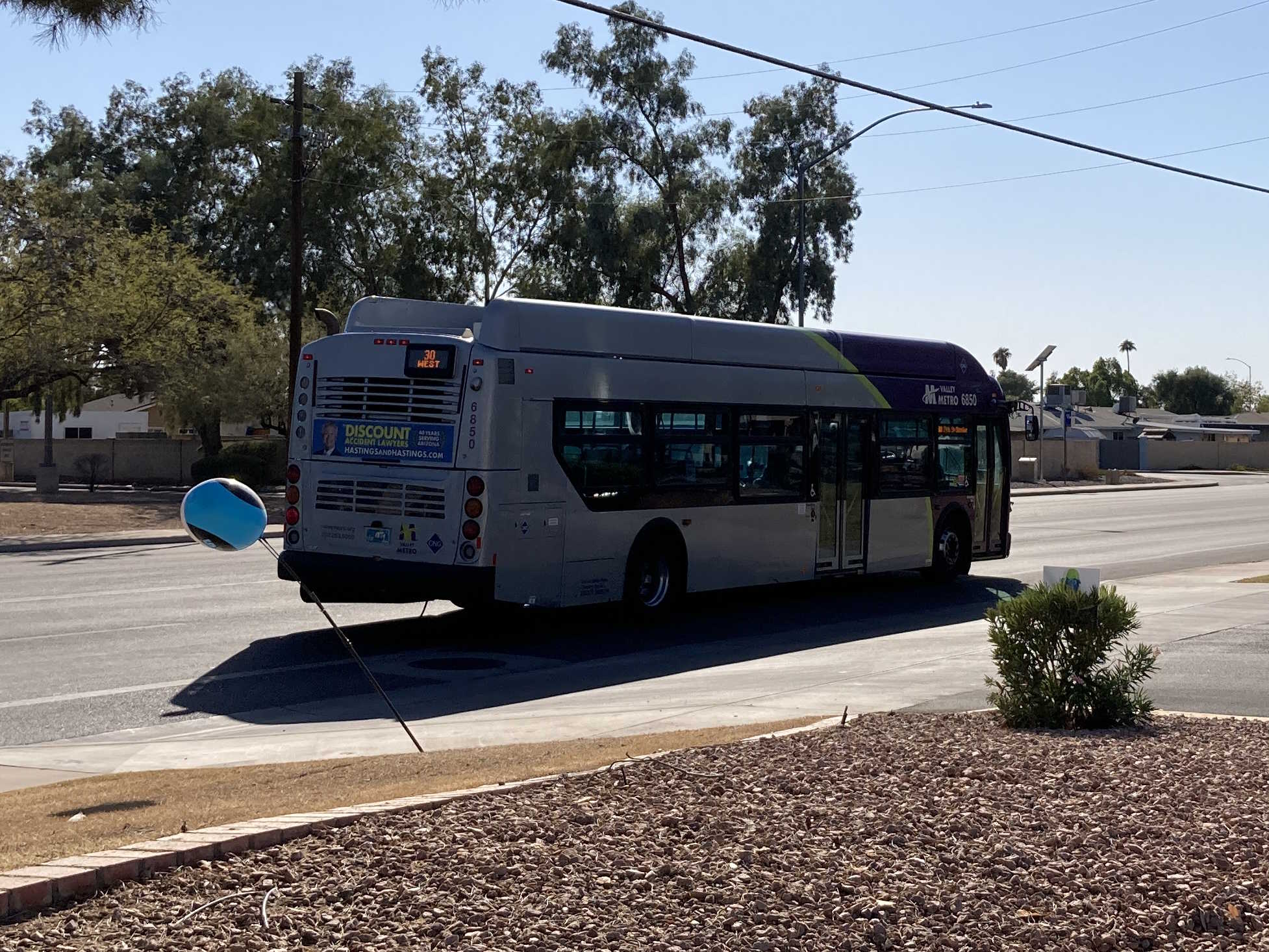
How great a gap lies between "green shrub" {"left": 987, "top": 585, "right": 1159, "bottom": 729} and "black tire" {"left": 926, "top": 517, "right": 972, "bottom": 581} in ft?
36.9

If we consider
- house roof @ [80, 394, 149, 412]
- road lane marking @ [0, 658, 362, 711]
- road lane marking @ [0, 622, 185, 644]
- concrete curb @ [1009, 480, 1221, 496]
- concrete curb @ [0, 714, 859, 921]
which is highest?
house roof @ [80, 394, 149, 412]

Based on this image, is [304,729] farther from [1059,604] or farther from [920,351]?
[920,351]

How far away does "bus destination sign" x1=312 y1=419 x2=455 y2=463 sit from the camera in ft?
45.8

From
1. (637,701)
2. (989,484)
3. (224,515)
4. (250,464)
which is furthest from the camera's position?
(250,464)

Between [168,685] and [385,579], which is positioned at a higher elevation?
[385,579]

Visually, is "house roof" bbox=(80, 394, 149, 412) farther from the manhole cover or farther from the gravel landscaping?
the gravel landscaping

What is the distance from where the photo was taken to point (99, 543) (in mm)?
29125

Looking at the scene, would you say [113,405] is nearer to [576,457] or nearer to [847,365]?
[847,365]

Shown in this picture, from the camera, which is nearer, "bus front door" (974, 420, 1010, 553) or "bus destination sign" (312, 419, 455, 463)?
"bus destination sign" (312, 419, 455, 463)

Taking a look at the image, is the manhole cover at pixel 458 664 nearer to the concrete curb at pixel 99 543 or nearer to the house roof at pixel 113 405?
the concrete curb at pixel 99 543

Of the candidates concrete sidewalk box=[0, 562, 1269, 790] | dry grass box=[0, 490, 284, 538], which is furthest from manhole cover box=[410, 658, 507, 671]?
dry grass box=[0, 490, 284, 538]

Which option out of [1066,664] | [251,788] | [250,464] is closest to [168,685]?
[251,788]

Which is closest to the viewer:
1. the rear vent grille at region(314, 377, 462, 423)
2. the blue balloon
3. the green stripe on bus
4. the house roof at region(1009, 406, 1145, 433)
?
the blue balloon

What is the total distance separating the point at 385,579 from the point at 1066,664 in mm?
7013
